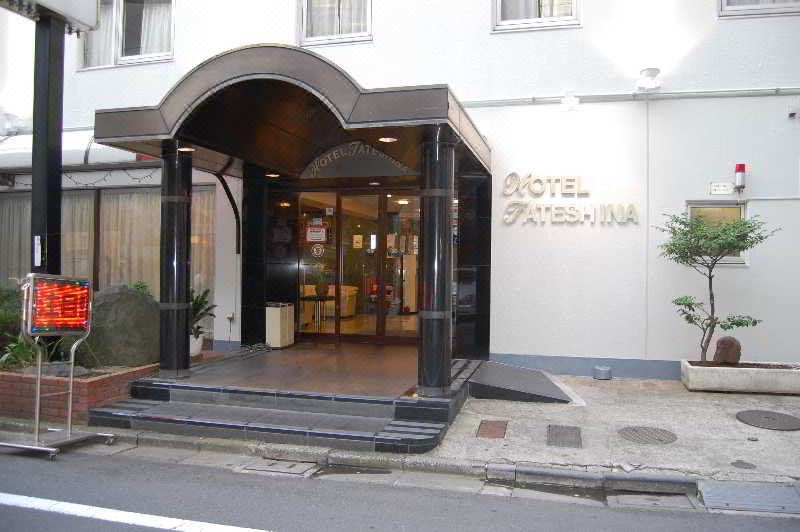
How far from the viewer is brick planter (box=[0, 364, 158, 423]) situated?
730 centimetres

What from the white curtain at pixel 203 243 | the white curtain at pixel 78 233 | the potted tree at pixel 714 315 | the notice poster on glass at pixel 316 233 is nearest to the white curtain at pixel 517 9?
the potted tree at pixel 714 315

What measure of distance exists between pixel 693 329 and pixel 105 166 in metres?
11.0

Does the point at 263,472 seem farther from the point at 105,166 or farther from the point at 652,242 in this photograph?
the point at 105,166

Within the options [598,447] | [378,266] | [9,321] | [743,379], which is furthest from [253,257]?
[743,379]

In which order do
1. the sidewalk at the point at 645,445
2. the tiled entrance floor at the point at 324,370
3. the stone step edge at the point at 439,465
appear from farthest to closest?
the tiled entrance floor at the point at 324,370 < the sidewalk at the point at 645,445 < the stone step edge at the point at 439,465

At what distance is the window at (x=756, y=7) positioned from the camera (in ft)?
30.1

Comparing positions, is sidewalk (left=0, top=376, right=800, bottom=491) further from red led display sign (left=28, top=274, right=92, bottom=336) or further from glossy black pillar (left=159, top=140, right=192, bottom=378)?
glossy black pillar (left=159, top=140, right=192, bottom=378)

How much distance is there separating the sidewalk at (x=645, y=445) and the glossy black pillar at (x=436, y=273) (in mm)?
649

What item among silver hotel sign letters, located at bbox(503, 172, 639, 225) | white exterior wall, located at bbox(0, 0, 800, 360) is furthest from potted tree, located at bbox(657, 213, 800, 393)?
silver hotel sign letters, located at bbox(503, 172, 639, 225)

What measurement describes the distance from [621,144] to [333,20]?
18.1 ft

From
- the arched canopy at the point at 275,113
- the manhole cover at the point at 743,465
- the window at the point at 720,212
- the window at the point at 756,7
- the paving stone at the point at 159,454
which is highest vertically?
the window at the point at 756,7

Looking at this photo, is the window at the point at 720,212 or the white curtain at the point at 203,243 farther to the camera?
the white curtain at the point at 203,243

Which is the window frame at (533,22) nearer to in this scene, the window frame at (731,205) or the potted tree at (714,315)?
the window frame at (731,205)

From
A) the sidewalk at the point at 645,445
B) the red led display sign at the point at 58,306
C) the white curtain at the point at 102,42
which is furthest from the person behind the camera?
the white curtain at the point at 102,42
